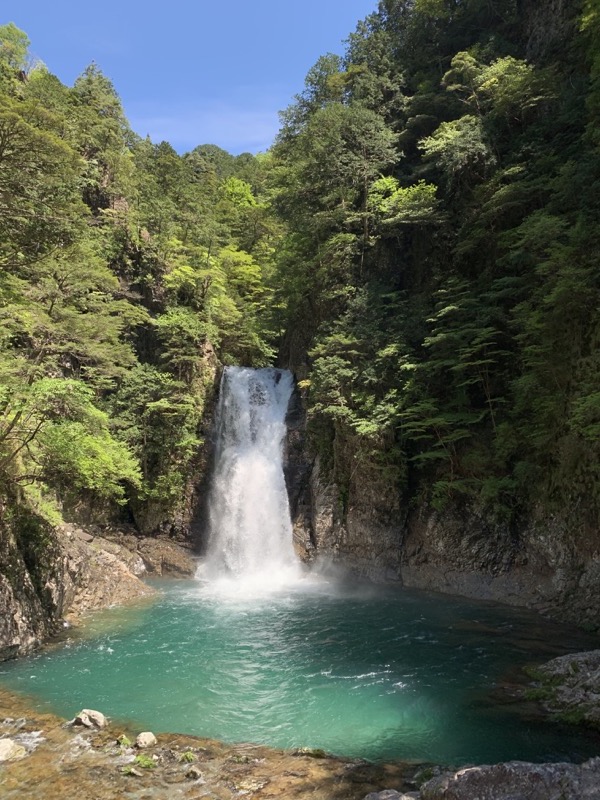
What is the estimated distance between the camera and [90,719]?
7676 millimetres

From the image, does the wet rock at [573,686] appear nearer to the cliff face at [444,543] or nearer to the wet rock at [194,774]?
the cliff face at [444,543]

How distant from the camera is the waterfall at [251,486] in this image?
19.7 m

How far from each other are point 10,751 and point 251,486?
14.7 meters

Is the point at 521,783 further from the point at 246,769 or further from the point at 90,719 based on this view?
the point at 90,719

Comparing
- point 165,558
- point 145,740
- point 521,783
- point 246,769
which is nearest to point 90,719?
point 145,740

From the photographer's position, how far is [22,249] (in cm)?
1096

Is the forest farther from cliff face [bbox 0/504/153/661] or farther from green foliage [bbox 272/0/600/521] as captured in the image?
cliff face [bbox 0/504/153/661]

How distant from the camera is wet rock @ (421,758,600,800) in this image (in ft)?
16.7

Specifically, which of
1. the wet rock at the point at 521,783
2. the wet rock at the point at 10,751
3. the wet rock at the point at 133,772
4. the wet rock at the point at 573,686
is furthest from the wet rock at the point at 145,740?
the wet rock at the point at 573,686

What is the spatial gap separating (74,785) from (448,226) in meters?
20.0

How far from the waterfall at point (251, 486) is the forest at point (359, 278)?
49.7 inches

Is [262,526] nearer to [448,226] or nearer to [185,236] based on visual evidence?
[448,226]

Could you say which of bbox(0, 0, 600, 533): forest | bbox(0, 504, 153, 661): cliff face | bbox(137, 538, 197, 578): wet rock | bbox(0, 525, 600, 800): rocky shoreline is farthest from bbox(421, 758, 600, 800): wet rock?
bbox(137, 538, 197, 578): wet rock

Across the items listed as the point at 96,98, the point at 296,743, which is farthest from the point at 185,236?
the point at 296,743
